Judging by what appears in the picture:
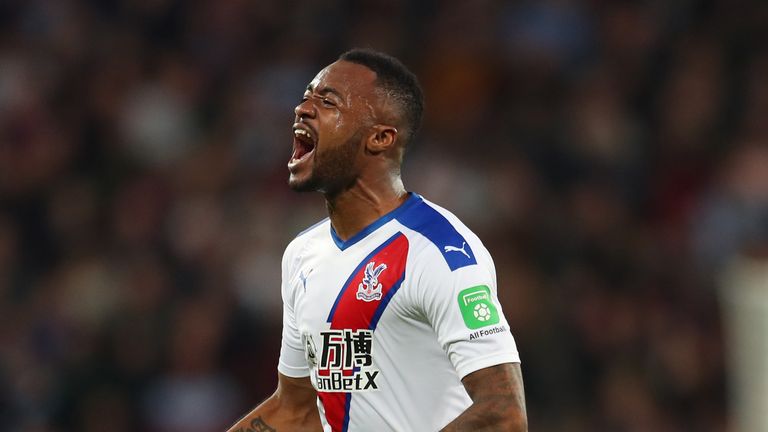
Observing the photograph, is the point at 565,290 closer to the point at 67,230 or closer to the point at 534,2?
the point at 534,2

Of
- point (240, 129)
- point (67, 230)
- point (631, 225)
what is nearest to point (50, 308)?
point (67, 230)

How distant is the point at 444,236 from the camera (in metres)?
4.45

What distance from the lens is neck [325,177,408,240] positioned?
4742 mm

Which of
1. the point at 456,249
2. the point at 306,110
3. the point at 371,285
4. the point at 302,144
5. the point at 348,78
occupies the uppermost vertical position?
the point at 348,78

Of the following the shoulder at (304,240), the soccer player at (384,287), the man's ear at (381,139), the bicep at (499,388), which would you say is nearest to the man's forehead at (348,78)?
the soccer player at (384,287)

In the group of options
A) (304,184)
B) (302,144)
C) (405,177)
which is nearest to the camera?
(304,184)

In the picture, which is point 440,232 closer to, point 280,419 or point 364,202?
point 364,202

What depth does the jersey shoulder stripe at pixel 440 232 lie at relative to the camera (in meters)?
4.34

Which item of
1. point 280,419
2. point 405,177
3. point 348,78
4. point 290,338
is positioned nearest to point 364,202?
point 348,78

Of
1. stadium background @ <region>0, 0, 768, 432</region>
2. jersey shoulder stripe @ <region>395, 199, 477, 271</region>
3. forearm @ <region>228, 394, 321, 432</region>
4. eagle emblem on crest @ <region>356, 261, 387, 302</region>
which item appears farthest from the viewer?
stadium background @ <region>0, 0, 768, 432</region>

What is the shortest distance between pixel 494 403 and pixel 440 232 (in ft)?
2.13

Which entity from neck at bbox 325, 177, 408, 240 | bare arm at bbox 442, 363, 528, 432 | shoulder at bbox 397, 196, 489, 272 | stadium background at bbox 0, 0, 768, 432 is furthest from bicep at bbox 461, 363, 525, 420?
stadium background at bbox 0, 0, 768, 432

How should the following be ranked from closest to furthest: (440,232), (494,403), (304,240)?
(494,403), (440,232), (304,240)

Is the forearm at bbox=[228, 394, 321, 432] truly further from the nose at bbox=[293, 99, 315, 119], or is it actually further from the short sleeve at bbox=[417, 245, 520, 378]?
the nose at bbox=[293, 99, 315, 119]
